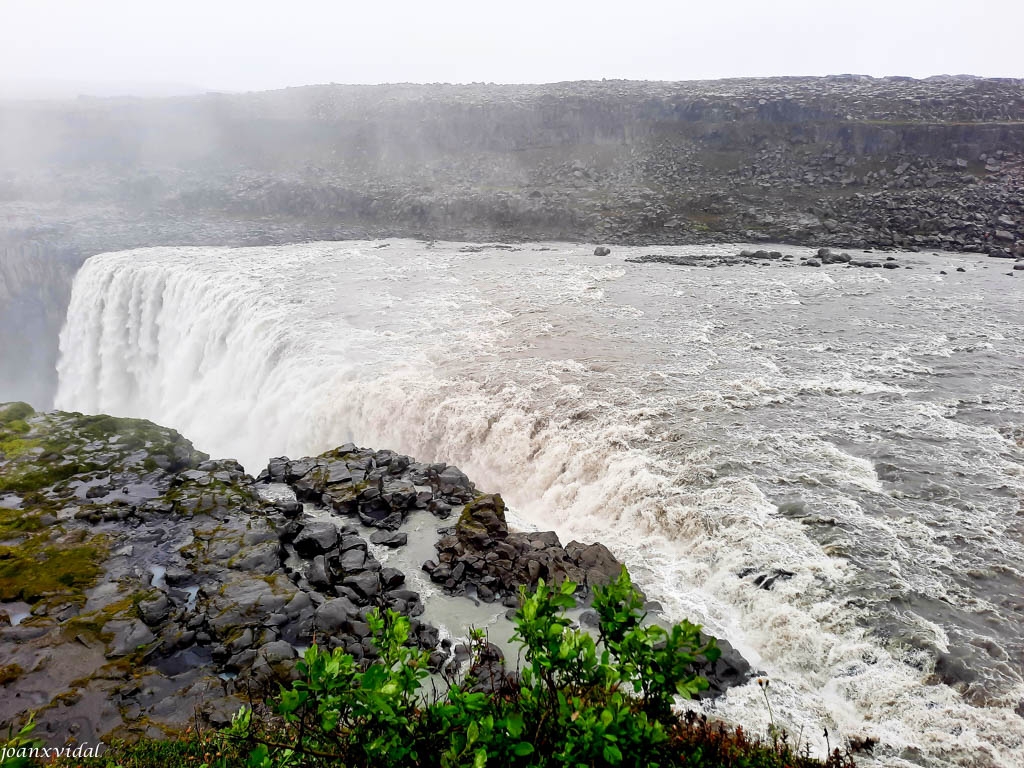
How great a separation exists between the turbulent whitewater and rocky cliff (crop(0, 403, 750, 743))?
5.86ft

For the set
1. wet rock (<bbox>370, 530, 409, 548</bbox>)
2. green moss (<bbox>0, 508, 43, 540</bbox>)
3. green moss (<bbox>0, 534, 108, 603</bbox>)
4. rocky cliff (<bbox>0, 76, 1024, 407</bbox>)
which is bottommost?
green moss (<bbox>0, 508, 43, 540</bbox>)

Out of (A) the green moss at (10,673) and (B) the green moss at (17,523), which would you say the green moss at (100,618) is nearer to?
(A) the green moss at (10,673)

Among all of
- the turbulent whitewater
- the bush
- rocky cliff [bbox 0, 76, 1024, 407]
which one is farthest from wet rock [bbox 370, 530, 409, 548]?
rocky cliff [bbox 0, 76, 1024, 407]

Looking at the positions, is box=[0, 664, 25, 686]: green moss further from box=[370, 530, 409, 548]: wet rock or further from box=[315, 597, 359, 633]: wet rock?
box=[370, 530, 409, 548]: wet rock

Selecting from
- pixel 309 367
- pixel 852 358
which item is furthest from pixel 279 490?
pixel 852 358

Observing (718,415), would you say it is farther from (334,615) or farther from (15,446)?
(15,446)

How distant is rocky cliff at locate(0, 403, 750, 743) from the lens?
8.80 meters

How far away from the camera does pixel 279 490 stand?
48.0 ft

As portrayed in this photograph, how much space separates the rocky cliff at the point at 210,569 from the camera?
8797 mm

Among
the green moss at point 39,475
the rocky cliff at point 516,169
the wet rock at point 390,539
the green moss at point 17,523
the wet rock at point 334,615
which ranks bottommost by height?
the green moss at point 39,475

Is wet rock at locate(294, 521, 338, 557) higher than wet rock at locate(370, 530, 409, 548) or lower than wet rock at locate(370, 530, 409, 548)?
higher

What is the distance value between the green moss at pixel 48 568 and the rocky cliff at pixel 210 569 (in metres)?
0.03

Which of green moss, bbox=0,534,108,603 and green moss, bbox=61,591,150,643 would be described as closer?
green moss, bbox=61,591,150,643

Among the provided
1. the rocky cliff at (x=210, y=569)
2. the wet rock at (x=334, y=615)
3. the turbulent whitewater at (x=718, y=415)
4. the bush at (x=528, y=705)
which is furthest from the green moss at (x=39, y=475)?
the bush at (x=528, y=705)
